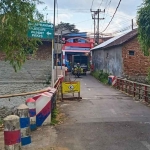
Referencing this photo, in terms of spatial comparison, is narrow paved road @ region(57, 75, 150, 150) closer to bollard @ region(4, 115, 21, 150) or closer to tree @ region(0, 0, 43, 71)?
bollard @ region(4, 115, 21, 150)

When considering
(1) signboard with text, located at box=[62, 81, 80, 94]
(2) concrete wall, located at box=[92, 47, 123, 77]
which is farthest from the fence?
(2) concrete wall, located at box=[92, 47, 123, 77]

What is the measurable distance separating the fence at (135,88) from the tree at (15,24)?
9.47 metres

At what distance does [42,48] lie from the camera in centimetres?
1789

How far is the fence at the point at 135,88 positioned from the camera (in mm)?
14266

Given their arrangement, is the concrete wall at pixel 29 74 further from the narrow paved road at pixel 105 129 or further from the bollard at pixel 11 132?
the bollard at pixel 11 132

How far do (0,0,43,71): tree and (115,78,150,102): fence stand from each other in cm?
947

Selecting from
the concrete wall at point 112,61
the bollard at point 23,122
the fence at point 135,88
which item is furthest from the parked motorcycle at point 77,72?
the bollard at point 23,122

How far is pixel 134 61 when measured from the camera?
86.1ft

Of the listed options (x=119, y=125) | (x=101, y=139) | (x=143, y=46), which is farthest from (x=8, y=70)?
(x=101, y=139)

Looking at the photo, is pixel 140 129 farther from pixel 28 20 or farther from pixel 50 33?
pixel 50 33

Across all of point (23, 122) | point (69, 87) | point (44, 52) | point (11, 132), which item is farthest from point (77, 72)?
point (11, 132)

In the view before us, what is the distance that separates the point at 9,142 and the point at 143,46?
813 cm

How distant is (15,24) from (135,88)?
1228cm

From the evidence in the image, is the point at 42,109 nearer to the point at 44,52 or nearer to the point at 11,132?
the point at 11,132
